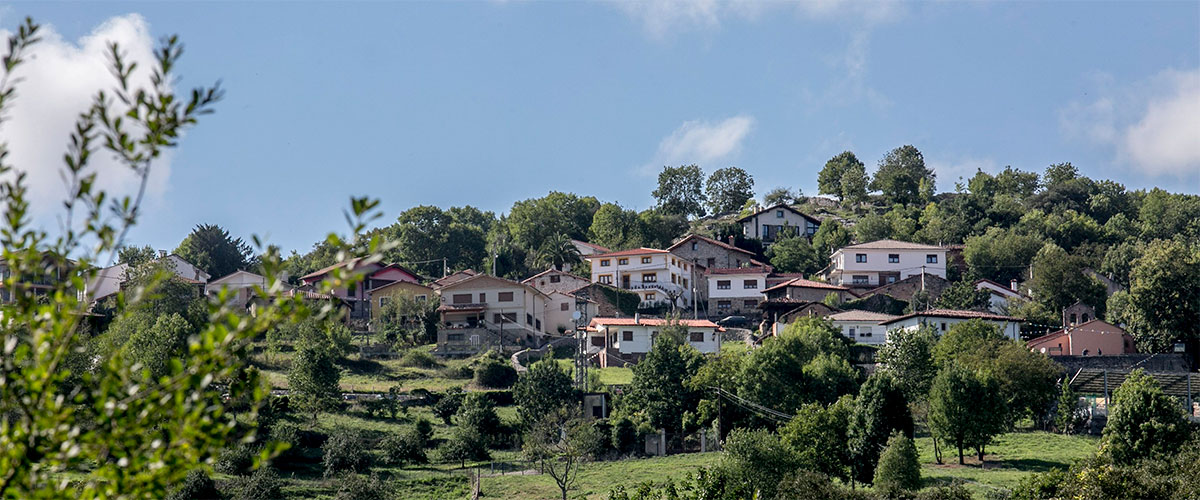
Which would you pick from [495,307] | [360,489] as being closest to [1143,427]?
[360,489]

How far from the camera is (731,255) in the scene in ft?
316

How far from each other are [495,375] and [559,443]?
10.9m

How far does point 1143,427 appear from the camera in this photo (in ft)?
148

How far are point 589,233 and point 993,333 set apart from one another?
47.7 meters

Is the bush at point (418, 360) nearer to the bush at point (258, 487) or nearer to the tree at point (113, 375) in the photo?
the bush at point (258, 487)

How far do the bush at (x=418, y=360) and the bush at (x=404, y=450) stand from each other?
46.6 feet

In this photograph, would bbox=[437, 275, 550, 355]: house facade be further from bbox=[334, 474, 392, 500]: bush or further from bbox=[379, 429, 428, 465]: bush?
bbox=[334, 474, 392, 500]: bush

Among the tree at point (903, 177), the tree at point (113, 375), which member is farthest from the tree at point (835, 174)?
the tree at point (113, 375)

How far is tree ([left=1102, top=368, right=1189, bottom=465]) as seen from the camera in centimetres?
Answer: 4500

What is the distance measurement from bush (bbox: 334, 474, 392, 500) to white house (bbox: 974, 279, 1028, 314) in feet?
151

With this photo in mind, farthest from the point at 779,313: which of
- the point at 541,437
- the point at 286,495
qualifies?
the point at 286,495

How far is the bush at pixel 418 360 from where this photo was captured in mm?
67688

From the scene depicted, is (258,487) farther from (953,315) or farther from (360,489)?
(953,315)

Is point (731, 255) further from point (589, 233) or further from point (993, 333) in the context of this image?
point (993, 333)
